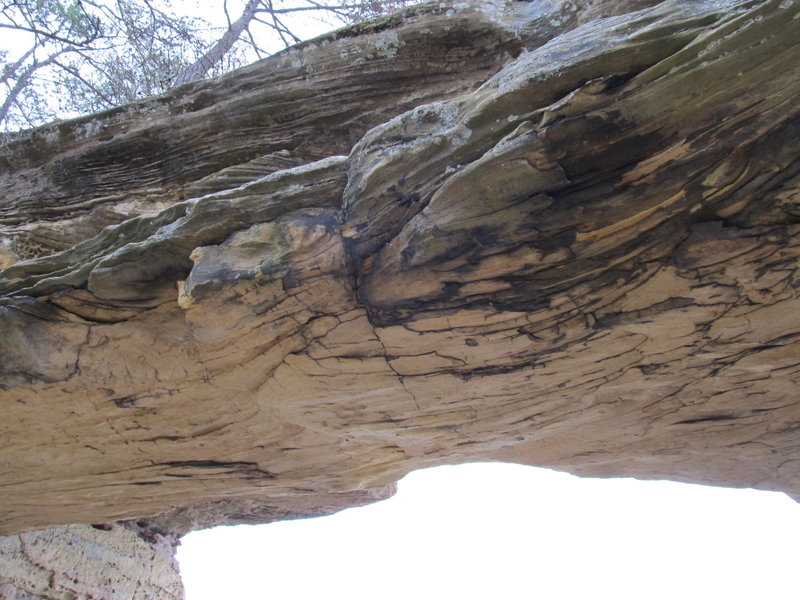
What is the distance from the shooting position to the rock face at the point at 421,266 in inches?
126

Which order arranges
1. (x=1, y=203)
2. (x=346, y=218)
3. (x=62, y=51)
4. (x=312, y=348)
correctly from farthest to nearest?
1. (x=62, y=51)
2. (x=1, y=203)
3. (x=312, y=348)
4. (x=346, y=218)

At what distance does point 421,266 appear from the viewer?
12.0ft

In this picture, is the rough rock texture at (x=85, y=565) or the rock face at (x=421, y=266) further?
the rough rock texture at (x=85, y=565)

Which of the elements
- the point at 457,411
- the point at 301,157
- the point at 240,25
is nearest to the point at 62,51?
the point at 240,25

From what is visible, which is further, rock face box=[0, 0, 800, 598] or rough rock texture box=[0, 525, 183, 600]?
rough rock texture box=[0, 525, 183, 600]

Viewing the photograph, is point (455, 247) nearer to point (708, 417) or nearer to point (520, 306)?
point (520, 306)

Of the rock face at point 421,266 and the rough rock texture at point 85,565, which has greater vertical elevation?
the rock face at point 421,266

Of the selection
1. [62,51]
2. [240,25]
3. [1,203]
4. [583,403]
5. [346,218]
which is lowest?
[583,403]

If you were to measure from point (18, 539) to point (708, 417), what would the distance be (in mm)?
7245

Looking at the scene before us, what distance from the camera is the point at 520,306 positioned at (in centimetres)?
377

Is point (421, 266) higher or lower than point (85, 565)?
higher

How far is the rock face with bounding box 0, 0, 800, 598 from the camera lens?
3199 millimetres

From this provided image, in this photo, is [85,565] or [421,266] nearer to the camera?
[421,266]

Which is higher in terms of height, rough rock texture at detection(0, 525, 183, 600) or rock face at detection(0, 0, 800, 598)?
rock face at detection(0, 0, 800, 598)
